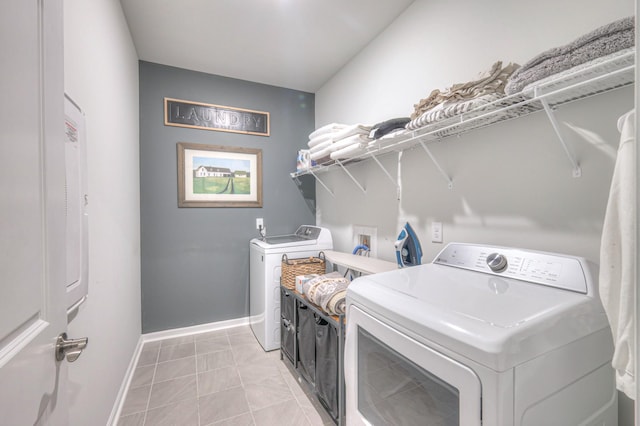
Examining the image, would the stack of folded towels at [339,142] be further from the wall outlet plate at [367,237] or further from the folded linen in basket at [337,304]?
the folded linen in basket at [337,304]

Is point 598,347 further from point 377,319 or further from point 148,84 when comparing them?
point 148,84

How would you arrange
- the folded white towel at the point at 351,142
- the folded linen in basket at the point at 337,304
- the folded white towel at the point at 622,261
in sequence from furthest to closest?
the folded white towel at the point at 351,142
the folded linen in basket at the point at 337,304
the folded white towel at the point at 622,261

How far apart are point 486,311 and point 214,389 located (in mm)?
1962

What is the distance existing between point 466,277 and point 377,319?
44 cm

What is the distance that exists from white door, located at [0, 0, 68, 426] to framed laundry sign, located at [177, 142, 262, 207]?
2.11 m

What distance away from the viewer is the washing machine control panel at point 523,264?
35.4 inches

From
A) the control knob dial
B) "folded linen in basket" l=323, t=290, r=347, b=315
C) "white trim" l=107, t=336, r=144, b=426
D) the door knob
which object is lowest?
"white trim" l=107, t=336, r=144, b=426

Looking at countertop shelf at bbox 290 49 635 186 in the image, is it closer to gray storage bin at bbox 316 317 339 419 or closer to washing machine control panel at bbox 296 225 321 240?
gray storage bin at bbox 316 317 339 419

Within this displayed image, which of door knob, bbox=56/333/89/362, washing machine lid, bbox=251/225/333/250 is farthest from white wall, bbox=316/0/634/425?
door knob, bbox=56/333/89/362

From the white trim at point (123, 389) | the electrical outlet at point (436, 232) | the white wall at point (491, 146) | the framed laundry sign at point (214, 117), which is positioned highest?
the framed laundry sign at point (214, 117)

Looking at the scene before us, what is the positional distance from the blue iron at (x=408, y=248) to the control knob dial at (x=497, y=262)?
0.43 meters

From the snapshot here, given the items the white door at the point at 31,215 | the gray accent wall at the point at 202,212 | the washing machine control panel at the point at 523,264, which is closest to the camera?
the white door at the point at 31,215

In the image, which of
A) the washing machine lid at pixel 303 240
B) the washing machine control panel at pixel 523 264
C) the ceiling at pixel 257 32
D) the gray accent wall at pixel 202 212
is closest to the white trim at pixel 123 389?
the gray accent wall at pixel 202 212

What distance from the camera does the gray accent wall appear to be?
8.64ft
